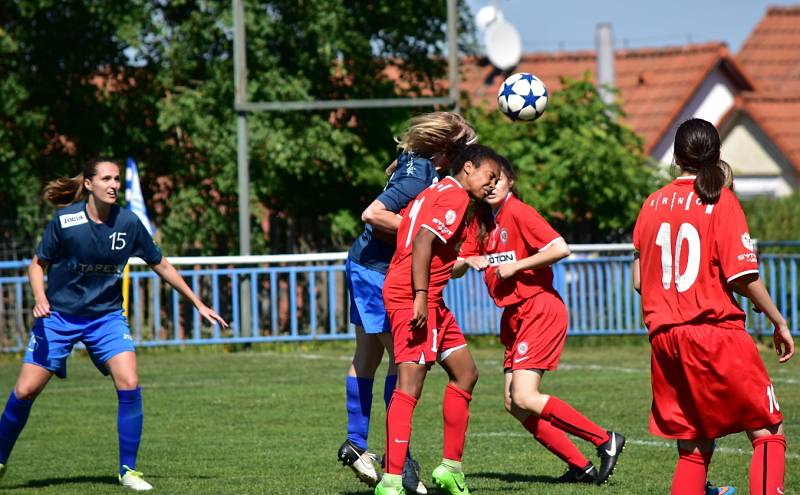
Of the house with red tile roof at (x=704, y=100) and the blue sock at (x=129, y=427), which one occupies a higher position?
the house with red tile roof at (x=704, y=100)

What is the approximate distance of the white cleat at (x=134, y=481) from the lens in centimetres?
760

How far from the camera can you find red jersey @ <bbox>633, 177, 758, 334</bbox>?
5625mm

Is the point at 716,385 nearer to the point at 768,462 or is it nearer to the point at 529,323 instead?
the point at 768,462

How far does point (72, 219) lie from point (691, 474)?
402 cm

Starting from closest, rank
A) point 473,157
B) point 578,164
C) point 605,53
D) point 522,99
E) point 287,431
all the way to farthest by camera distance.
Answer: point 473,157
point 522,99
point 287,431
point 578,164
point 605,53

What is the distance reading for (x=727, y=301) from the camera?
5688 mm

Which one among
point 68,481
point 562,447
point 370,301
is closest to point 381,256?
point 370,301

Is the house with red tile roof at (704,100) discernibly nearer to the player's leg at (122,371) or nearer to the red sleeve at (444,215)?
the player's leg at (122,371)

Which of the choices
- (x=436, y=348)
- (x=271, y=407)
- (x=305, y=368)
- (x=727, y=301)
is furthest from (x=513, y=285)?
(x=305, y=368)

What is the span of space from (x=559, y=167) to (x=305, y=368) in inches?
256

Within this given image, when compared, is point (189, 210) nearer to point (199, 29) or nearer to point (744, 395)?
point (199, 29)

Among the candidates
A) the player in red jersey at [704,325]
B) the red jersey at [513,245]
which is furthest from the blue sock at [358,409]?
the player in red jersey at [704,325]

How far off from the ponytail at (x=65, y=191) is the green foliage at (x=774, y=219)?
53.8ft

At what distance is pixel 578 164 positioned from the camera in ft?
66.7
